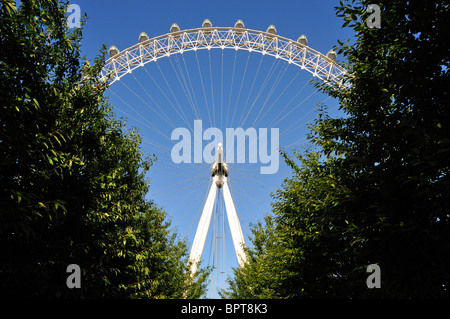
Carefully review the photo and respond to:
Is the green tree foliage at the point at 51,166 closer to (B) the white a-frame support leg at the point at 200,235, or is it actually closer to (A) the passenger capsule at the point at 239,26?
(B) the white a-frame support leg at the point at 200,235

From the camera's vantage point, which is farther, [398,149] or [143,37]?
[143,37]

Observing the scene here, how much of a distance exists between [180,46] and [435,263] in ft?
80.1

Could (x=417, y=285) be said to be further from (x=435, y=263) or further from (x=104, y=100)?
(x=104, y=100)

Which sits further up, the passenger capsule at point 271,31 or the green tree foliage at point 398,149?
the passenger capsule at point 271,31

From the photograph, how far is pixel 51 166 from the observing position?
7.13m

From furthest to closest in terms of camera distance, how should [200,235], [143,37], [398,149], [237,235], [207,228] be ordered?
1. [207,228]
2. [237,235]
3. [200,235]
4. [143,37]
5. [398,149]

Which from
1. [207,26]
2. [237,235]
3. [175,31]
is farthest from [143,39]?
[237,235]

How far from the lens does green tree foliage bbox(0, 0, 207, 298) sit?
5.75m

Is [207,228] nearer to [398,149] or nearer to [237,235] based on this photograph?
[237,235]

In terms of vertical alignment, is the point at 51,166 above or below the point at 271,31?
below

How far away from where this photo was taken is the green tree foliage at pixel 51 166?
18.9 feet

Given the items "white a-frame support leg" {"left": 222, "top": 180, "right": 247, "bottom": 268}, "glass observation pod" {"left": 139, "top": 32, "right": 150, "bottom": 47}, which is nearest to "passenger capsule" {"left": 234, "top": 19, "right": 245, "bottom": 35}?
"glass observation pod" {"left": 139, "top": 32, "right": 150, "bottom": 47}

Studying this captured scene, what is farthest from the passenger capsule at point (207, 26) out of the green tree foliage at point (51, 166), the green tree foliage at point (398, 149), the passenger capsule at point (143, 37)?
the green tree foliage at point (398, 149)
